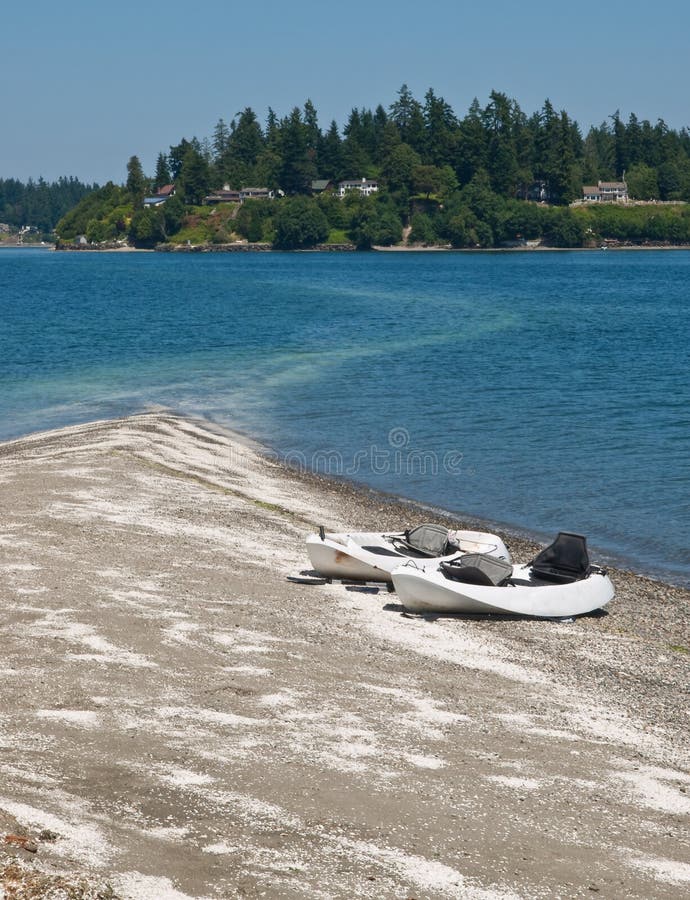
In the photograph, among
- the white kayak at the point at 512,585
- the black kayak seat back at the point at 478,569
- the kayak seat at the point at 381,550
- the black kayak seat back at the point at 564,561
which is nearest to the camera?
the white kayak at the point at 512,585

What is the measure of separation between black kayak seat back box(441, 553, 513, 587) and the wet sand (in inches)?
28.3

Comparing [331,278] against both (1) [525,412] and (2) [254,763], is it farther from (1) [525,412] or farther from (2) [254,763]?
(2) [254,763]

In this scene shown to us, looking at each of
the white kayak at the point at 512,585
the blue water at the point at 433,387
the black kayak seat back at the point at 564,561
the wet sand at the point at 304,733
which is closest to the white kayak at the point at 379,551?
the wet sand at the point at 304,733

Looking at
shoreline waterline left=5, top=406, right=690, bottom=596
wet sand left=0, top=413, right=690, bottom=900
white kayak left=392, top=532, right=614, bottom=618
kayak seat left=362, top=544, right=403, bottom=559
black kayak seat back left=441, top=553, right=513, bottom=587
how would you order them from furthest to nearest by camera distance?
shoreline waterline left=5, top=406, right=690, bottom=596 → kayak seat left=362, top=544, right=403, bottom=559 → black kayak seat back left=441, top=553, right=513, bottom=587 → white kayak left=392, top=532, right=614, bottom=618 → wet sand left=0, top=413, right=690, bottom=900

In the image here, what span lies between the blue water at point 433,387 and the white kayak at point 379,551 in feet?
18.2

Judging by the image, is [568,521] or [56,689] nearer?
[56,689]

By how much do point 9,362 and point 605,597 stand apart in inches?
2005

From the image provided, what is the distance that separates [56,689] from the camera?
14.0m

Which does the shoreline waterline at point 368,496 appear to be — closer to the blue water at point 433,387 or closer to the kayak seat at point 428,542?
the blue water at point 433,387

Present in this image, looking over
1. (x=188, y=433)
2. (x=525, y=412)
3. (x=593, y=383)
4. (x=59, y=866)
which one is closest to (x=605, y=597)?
(x=59, y=866)

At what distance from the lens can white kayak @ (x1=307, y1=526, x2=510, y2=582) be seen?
826 inches

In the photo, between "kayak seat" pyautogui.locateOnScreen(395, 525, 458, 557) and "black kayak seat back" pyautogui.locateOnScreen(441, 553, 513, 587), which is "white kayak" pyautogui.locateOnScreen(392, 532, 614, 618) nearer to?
"black kayak seat back" pyautogui.locateOnScreen(441, 553, 513, 587)

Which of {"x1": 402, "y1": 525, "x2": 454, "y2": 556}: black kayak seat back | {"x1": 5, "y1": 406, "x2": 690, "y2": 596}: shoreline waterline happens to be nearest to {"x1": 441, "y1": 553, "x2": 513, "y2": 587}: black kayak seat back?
{"x1": 402, "y1": 525, "x2": 454, "y2": 556}: black kayak seat back

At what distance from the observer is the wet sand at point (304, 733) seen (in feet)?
33.3
